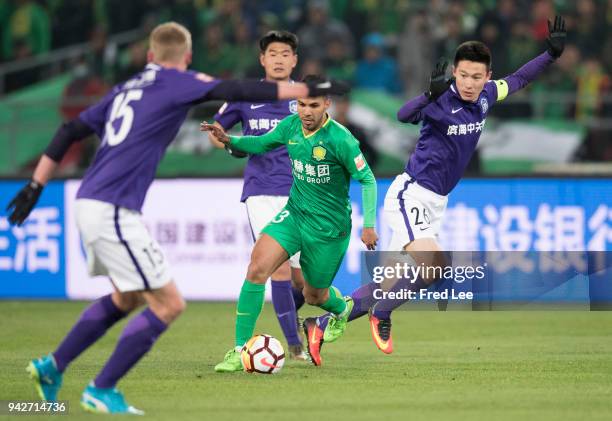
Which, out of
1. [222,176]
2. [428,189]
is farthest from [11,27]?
[428,189]

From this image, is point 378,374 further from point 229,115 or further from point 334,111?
point 334,111

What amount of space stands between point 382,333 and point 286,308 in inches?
36.0

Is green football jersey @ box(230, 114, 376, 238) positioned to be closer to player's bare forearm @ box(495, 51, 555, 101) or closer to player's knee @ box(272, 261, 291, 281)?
player's knee @ box(272, 261, 291, 281)

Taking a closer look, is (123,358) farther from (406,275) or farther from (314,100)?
(406,275)

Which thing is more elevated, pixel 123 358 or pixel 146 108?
pixel 146 108

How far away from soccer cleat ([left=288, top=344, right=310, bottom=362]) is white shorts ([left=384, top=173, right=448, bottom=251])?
3.74 ft

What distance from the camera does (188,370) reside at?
917 centimetres

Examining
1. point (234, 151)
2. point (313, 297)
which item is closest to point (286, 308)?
point (313, 297)

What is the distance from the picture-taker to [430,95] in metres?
9.31

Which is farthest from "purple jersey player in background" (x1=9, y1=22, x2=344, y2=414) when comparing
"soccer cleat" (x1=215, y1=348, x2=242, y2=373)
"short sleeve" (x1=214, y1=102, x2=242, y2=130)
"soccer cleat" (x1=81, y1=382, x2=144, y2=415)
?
"short sleeve" (x1=214, y1=102, x2=242, y2=130)

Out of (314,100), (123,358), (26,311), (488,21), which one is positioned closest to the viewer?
(123,358)

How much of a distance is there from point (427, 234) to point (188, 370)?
2.20m

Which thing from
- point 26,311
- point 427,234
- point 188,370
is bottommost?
point 26,311

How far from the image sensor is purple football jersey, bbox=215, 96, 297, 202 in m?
10.0
